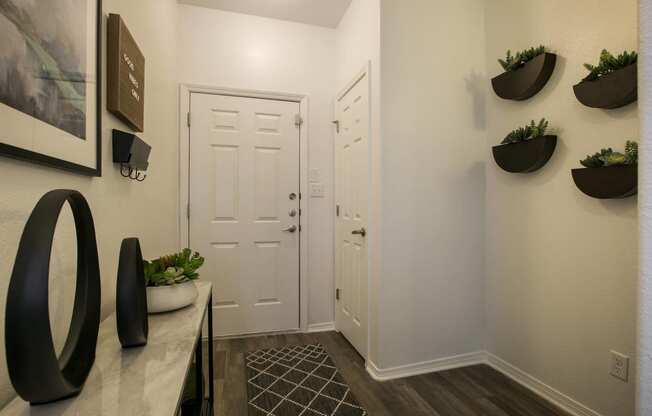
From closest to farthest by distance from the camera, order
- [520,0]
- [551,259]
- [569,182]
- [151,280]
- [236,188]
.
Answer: [151,280] < [569,182] < [551,259] < [520,0] < [236,188]

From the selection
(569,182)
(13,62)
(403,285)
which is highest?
(13,62)

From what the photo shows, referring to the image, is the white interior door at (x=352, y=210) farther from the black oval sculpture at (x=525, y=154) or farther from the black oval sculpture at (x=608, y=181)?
the black oval sculpture at (x=608, y=181)

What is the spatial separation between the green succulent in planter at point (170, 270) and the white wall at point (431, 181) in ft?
3.90

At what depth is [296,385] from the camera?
1855mm

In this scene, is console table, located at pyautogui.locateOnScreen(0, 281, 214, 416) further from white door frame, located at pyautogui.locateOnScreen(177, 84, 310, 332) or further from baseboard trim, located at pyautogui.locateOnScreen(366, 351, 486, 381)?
white door frame, located at pyautogui.locateOnScreen(177, 84, 310, 332)

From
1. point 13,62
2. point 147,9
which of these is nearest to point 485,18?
point 147,9

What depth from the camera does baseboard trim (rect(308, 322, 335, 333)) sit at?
2703mm

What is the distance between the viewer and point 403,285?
199 centimetres

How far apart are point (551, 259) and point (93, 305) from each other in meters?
2.08

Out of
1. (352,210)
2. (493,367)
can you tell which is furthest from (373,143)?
(493,367)

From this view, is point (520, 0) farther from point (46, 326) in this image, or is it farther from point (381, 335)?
point (46, 326)

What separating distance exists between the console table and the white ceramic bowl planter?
60 millimetres

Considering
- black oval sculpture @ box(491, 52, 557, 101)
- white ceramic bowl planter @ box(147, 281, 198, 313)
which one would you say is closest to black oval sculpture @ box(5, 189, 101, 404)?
white ceramic bowl planter @ box(147, 281, 198, 313)

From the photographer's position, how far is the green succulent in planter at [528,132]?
1693mm
